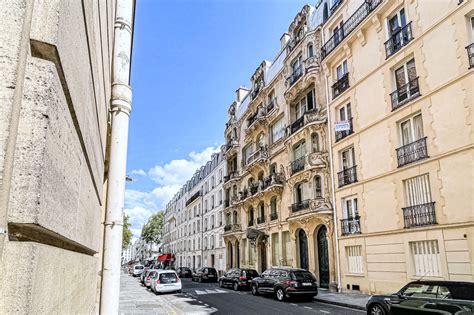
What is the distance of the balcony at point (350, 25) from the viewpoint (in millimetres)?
19906

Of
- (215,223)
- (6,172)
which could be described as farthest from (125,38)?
(215,223)

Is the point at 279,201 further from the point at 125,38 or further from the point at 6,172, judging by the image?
the point at 6,172

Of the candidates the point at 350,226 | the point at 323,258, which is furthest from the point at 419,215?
the point at 323,258

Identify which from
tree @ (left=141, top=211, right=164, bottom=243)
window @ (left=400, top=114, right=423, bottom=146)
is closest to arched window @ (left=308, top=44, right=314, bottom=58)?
window @ (left=400, top=114, right=423, bottom=146)

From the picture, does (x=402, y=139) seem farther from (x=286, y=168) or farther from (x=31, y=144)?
(x=31, y=144)

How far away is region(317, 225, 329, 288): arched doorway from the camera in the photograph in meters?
22.7

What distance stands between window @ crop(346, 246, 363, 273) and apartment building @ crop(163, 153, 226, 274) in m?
24.9

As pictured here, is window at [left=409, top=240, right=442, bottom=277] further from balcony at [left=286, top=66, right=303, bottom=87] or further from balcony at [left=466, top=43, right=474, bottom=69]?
balcony at [left=286, top=66, right=303, bottom=87]

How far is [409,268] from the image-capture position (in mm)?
15828

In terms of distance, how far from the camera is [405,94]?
57.1ft

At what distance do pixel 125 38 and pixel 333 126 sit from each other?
20.1 m

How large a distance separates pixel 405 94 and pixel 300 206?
1096cm

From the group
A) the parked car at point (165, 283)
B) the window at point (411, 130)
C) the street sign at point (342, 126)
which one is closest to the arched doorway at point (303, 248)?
the street sign at point (342, 126)

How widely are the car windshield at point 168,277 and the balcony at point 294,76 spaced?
16.8 meters
